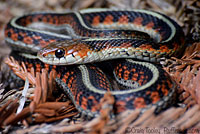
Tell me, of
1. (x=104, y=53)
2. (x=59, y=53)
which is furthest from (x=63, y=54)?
(x=104, y=53)

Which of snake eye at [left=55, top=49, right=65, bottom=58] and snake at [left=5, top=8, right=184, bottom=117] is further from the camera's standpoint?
snake eye at [left=55, top=49, right=65, bottom=58]

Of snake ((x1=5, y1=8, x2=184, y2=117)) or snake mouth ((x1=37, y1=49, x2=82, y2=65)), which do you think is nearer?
snake ((x1=5, y1=8, x2=184, y2=117))

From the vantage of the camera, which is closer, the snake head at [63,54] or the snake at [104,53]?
the snake at [104,53]

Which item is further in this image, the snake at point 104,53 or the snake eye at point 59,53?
the snake eye at point 59,53

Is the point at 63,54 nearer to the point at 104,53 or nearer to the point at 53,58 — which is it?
the point at 53,58

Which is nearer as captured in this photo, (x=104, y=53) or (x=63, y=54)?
(x=63, y=54)

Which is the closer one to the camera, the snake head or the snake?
the snake

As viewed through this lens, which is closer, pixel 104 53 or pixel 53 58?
pixel 53 58
